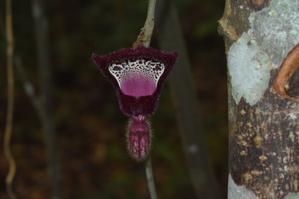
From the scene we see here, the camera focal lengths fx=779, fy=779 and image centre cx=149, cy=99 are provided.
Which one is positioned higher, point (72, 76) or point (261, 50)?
point (261, 50)

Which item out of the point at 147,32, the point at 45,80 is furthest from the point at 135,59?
the point at 45,80

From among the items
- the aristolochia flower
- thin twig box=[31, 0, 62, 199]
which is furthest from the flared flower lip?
thin twig box=[31, 0, 62, 199]

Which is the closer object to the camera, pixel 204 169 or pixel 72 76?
pixel 204 169

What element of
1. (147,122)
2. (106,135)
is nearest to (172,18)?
(147,122)

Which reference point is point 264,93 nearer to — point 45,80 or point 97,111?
point 45,80

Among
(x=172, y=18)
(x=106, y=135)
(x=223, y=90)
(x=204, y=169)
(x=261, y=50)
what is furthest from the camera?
(x=223, y=90)

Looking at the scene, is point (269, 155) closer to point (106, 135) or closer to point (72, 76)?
point (106, 135)

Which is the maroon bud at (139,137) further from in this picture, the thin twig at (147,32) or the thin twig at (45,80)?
the thin twig at (45,80)

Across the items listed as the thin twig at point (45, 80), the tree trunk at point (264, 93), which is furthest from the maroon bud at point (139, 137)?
the thin twig at point (45, 80)

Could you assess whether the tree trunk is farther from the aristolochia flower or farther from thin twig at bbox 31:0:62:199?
thin twig at bbox 31:0:62:199
